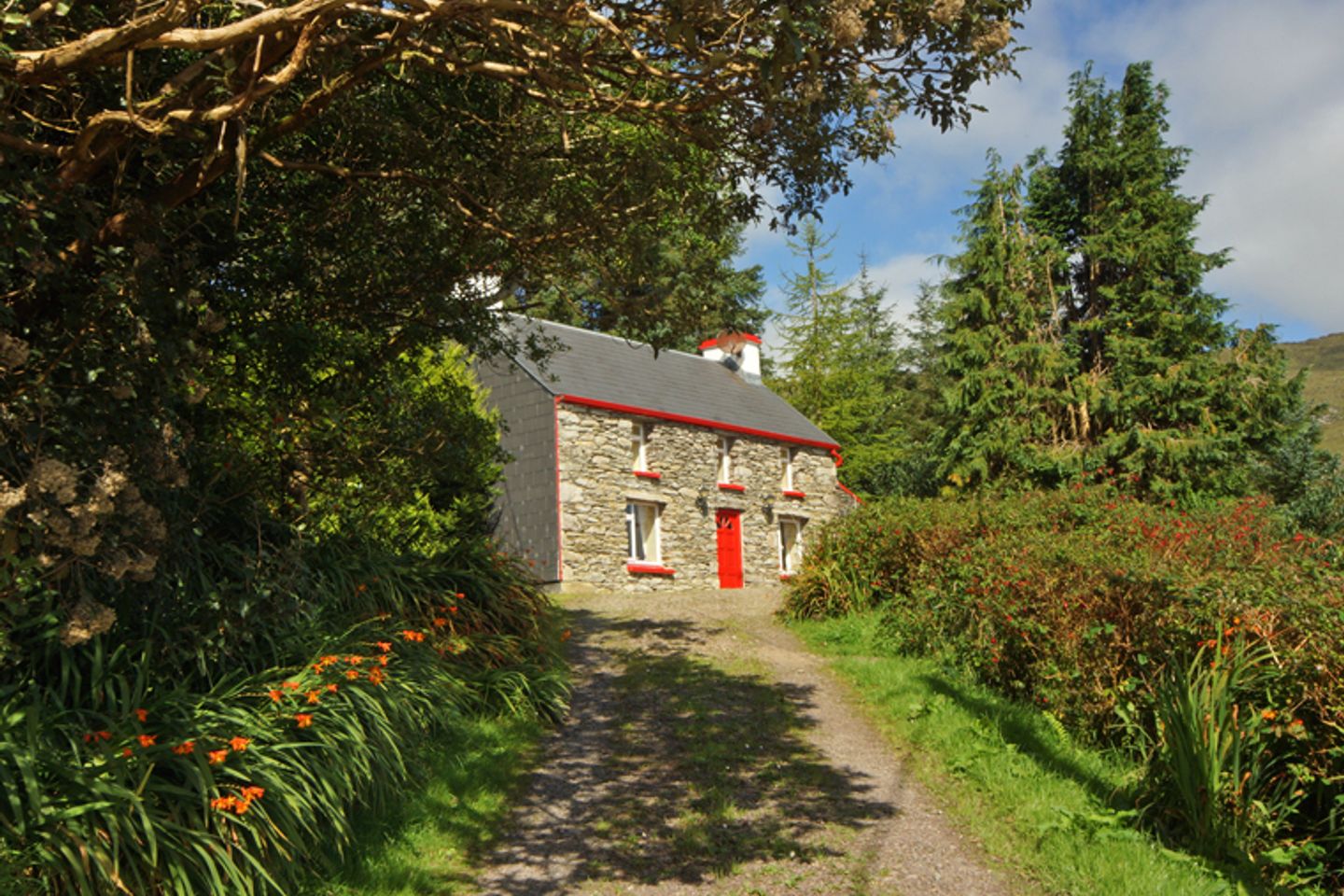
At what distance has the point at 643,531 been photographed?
80.0ft

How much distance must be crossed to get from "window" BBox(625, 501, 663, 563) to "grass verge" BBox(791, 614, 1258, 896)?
12705 millimetres

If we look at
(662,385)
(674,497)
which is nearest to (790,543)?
(674,497)

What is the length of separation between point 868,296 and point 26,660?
4130 cm

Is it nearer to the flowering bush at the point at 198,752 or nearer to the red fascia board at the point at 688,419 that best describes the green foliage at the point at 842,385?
the red fascia board at the point at 688,419

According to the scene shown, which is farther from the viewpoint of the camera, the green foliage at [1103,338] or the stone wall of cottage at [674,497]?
the green foliage at [1103,338]

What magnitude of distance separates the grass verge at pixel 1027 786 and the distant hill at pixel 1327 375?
9016 centimetres

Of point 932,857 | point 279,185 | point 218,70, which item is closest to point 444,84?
point 279,185

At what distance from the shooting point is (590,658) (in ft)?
42.3

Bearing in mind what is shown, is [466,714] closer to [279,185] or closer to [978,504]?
[279,185]

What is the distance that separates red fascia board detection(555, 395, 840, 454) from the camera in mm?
22938

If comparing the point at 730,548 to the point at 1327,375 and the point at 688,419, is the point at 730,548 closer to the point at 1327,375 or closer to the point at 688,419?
the point at 688,419

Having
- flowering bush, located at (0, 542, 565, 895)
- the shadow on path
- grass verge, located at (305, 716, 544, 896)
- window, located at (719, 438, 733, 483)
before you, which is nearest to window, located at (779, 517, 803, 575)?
window, located at (719, 438, 733, 483)

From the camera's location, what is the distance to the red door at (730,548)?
2581 cm

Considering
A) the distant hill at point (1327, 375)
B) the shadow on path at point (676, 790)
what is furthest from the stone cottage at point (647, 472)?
the distant hill at point (1327, 375)
